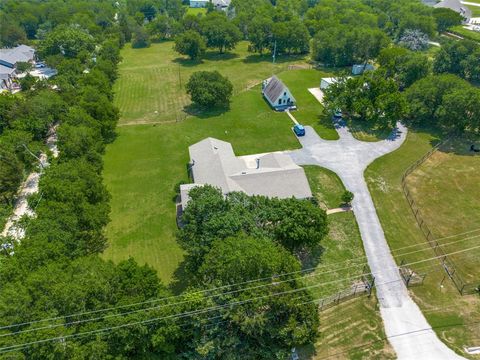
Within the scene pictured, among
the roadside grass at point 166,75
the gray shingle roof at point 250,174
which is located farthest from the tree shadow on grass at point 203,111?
the gray shingle roof at point 250,174

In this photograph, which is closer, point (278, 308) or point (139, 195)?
point (278, 308)

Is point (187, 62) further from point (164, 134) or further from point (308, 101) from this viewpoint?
point (164, 134)

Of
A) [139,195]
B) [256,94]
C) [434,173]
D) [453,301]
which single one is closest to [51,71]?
[256,94]

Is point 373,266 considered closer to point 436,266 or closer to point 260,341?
point 436,266

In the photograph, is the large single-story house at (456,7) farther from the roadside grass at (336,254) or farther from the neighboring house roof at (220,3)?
the roadside grass at (336,254)

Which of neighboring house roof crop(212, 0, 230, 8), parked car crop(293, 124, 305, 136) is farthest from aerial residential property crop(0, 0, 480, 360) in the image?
neighboring house roof crop(212, 0, 230, 8)

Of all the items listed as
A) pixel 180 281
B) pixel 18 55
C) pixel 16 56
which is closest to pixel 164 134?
pixel 180 281
